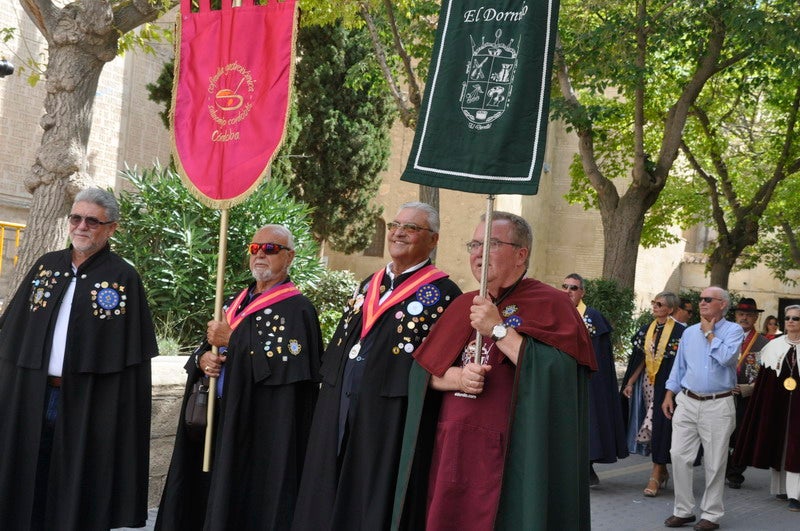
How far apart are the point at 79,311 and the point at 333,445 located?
5.79 ft

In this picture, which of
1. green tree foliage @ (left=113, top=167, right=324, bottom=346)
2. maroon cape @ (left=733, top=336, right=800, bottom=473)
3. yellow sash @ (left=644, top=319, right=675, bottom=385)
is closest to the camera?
green tree foliage @ (left=113, top=167, right=324, bottom=346)

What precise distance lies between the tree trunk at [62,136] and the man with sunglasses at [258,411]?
4.64 metres

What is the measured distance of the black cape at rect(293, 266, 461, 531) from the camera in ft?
18.9

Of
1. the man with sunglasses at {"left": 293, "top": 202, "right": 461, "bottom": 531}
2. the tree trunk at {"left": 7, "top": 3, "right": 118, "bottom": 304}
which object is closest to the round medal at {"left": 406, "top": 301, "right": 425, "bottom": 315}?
the man with sunglasses at {"left": 293, "top": 202, "right": 461, "bottom": 531}

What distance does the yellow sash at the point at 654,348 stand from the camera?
1187 cm

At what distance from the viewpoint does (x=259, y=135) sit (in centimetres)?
659

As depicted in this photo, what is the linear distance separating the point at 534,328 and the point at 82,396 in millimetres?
2879

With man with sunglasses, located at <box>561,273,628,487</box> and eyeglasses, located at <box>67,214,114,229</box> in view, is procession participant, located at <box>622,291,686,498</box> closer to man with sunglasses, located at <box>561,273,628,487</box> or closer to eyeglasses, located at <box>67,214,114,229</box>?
man with sunglasses, located at <box>561,273,628,487</box>

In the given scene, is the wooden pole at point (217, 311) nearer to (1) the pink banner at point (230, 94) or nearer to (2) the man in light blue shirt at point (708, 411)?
(1) the pink banner at point (230, 94)

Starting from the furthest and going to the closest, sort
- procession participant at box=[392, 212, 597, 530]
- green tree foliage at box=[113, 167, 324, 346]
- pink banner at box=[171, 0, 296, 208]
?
green tree foliage at box=[113, 167, 324, 346] → pink banner at box=[171, 0, 296, 208] → procession participant at box=[392, 212, 597, 530]

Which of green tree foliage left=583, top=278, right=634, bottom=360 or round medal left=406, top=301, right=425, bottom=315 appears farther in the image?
green tree foliage left=583, top=278, right=634, bottom=360

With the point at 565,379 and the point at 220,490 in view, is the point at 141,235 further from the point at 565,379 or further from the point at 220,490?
the point at 565,379

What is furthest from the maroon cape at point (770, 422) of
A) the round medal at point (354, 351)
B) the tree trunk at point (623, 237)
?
the tree trunk at point (623, 237)

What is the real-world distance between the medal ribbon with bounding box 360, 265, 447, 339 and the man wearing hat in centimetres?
733
